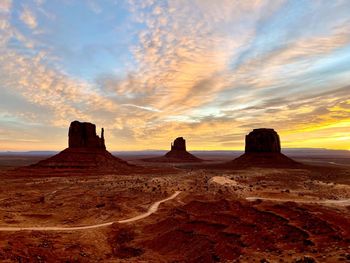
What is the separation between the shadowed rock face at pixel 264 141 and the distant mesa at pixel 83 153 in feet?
173

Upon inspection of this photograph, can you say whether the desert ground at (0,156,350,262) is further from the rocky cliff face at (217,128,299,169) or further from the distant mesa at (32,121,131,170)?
the rocky cliff face at (217,128,299,169)

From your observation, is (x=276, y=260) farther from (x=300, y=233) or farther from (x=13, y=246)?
(x=13, y=246)

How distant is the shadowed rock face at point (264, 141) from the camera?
114312mm

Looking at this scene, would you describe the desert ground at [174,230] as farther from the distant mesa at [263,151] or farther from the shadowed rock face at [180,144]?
the shadowed rock face at [180,144]

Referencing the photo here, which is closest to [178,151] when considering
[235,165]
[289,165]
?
[235,165]

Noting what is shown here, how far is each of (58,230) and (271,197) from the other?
1062 inches

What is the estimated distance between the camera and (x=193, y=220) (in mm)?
26641

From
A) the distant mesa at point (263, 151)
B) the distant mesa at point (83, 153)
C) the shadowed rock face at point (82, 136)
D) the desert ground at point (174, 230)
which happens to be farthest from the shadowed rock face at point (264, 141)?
the desert ground at point (174, 230)

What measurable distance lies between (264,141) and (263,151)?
13.3 ft

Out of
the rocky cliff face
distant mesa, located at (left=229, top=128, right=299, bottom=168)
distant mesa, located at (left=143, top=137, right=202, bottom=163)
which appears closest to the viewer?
the rocky cliff face

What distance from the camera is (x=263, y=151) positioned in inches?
4525

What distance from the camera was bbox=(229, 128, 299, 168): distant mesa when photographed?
10788cm

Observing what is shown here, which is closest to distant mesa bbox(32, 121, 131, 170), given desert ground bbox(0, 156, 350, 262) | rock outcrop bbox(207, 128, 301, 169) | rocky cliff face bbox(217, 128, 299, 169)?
rock outcrop bbox(207, 128, 301, 169)

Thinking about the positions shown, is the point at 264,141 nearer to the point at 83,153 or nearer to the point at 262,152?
the point at 262,152
